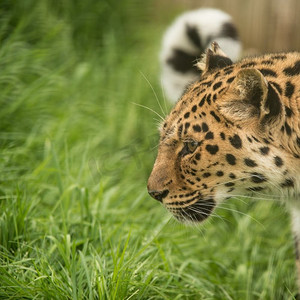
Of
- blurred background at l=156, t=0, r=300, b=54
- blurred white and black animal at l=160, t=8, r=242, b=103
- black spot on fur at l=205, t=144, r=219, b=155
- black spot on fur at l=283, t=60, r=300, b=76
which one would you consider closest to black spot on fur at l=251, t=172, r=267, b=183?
black spot on fur at l=205, t=144, r=219, b=155

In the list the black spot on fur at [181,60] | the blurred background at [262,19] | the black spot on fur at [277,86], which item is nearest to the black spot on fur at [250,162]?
the black spot on fur at [277,86]

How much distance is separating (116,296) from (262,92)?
156 cm

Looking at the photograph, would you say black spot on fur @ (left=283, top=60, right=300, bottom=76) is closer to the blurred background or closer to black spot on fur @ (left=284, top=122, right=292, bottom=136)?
black spot on fur @ (left=284, top=122, right=292, bottom=136)

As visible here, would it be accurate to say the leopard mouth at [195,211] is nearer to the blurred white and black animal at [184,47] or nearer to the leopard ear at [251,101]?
the leopard ear at [251,101]

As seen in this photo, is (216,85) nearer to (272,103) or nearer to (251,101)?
(251,101)

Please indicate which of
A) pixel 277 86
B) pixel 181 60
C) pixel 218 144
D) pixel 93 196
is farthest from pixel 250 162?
pixel 181 60

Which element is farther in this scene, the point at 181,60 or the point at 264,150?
the point at 181,60

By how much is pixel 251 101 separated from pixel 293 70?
39 cm

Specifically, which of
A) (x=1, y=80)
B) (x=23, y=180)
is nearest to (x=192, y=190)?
(x=23, y=180)

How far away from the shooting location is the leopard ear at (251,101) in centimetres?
358

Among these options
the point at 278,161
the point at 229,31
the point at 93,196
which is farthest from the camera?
the point at 229,31

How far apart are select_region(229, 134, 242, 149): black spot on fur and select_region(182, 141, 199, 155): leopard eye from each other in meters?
0.22

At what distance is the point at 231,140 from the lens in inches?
150

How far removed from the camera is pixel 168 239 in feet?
16.6
